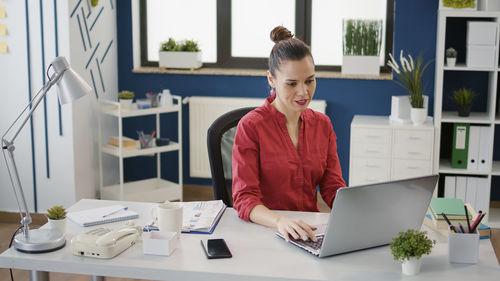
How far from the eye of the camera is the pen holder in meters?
1.67

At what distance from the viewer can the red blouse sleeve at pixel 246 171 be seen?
200 centimetres

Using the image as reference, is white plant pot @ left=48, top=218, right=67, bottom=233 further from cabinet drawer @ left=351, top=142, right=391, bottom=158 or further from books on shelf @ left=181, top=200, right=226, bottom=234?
cabinet drawer @ left=351, top=142, right=391, bottom=158

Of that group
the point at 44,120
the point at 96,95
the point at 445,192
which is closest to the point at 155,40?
the point at 96,95

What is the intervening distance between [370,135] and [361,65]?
58cm

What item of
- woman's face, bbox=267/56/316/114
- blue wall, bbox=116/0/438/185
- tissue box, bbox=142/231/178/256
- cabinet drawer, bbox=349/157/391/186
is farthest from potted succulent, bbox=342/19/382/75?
tissue box, bbox=142/231/178/256

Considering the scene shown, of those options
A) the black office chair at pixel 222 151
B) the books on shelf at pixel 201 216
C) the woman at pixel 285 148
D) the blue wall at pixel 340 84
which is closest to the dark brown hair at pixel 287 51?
the woman at pixel 285 148

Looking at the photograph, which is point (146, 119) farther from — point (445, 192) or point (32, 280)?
point (32, 280)

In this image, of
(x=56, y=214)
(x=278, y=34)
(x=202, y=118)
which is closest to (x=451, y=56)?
(x=202, y=118)

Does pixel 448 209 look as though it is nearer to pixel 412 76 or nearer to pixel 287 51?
pixel 287 51

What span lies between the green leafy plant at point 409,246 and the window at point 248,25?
10.0 feet

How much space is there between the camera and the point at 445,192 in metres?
4.03

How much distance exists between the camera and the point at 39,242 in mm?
1719

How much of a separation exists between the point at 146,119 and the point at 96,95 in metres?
0.54

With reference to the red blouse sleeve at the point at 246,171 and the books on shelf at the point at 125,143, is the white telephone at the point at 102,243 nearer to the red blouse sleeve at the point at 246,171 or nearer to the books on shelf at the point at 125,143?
the red blouse sleeve at the point at 246,171
